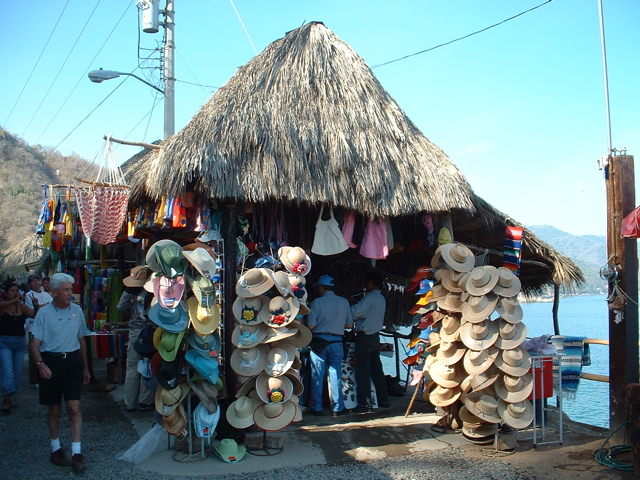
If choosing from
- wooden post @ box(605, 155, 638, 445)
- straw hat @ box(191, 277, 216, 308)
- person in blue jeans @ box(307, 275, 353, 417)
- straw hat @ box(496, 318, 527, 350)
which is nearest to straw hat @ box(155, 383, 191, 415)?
straw hat @ box(191, 277, 216, 308)

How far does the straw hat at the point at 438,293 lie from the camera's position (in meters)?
6.52

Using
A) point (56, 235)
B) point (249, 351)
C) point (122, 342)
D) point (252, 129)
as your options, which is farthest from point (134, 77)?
point (249, 351)

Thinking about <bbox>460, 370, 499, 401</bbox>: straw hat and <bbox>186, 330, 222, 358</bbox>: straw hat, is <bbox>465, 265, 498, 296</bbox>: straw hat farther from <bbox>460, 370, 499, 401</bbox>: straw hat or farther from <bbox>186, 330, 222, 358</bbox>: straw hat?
<bbox>186, 330, 222, 358</bbox>: straw hat

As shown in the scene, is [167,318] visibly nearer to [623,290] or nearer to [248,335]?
[248,335]

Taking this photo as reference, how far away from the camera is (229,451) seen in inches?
206

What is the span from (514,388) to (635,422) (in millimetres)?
1112

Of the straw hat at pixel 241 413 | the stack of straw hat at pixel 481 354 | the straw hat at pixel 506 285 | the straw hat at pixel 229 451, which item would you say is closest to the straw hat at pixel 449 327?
the stack of straw hat at pixel 481 354

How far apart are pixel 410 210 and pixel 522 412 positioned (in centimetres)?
261

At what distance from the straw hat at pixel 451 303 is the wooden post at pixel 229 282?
2.35 metres

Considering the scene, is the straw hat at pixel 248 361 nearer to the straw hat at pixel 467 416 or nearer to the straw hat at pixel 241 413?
the straw hat at pixel 241 413

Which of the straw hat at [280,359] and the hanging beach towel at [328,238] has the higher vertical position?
the hanging beach towel at [328,238]

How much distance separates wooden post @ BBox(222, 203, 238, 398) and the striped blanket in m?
4.04

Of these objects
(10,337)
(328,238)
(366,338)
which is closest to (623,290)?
(366,338)

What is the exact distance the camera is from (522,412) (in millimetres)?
5727
